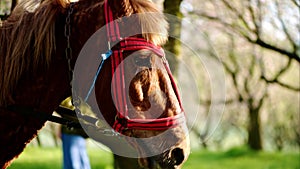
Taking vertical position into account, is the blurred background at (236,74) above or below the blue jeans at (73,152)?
below

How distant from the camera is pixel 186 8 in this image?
11445 millimetres

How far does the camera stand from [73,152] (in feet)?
18.8

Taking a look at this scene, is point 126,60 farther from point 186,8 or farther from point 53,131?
point 53,131

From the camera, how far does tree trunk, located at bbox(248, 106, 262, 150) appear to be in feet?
60.6

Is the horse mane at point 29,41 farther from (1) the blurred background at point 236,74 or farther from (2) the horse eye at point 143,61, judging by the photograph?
(1) the blurred background at point 236,74

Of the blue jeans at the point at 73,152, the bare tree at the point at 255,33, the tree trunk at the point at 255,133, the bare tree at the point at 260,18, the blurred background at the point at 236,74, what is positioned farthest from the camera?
the tree trunk at the point at 255,133

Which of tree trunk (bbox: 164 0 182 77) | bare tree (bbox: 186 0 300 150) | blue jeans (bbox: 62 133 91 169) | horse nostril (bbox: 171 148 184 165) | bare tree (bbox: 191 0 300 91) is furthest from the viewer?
bare tree (bbox: 191 0 300 91)

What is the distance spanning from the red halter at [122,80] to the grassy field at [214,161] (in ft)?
23.9

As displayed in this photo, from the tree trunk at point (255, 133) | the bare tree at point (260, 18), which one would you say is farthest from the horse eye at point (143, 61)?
the tree trunk at point (255, 133)

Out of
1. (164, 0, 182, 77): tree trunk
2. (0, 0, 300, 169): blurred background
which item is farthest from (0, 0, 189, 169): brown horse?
(164, 0, 182, 77): tree trunk

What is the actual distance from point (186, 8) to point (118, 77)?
348 inches

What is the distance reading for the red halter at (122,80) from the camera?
2791 millimetres

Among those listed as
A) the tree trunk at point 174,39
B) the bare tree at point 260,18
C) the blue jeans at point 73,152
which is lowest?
the bare tree at point 260,18

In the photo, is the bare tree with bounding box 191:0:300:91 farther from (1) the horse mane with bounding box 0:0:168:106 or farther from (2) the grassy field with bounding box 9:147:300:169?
(1) the horse mane with bounding box 0:0:168:106
